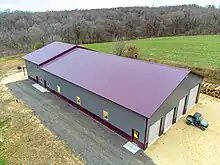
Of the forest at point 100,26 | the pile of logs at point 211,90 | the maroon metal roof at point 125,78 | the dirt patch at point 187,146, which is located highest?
the forest at point 100,26

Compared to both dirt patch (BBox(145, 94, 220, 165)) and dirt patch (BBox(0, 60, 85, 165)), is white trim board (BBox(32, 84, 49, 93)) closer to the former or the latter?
dirt patch (BBox(0, 60, 85, 165))

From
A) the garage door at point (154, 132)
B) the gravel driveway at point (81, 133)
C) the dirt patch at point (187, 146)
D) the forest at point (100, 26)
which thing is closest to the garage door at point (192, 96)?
the dirt patch at point (187, 146)

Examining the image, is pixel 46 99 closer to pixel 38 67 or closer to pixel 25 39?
pixel 38 67

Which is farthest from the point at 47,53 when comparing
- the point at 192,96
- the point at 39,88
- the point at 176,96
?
Result: the point at 192,96

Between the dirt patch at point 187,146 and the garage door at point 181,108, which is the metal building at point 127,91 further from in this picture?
the dirt patch at point 187,146

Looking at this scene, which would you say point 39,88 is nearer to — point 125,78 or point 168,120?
point 125,78
